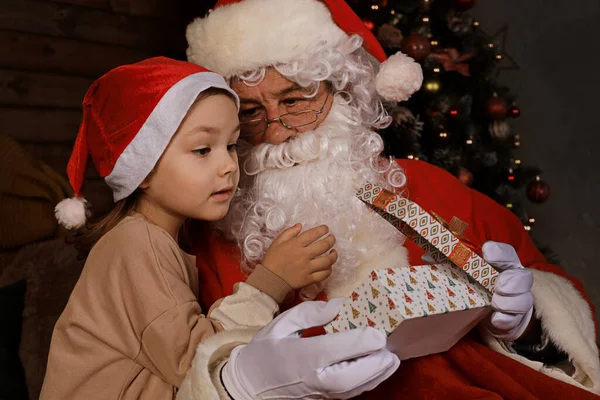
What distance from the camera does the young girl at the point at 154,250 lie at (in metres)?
1.29

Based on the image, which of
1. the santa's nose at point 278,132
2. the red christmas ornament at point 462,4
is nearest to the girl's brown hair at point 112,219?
the santa's nose at point 278,132

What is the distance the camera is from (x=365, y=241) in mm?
1715

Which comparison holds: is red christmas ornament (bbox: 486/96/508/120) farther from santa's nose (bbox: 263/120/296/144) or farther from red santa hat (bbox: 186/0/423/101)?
santa's nose (bbox: 263/120/296/144)

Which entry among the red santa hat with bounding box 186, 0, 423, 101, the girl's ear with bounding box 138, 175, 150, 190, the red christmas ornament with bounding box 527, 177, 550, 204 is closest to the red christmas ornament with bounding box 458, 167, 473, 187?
the red christmas ornament with bounding box 527, 177, 550, 204

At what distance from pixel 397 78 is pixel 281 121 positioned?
1.22 feet

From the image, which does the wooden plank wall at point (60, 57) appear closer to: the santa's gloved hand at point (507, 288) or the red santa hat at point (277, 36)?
the red santa hat at point (277, 36)

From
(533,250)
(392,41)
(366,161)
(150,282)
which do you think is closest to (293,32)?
(366,161)

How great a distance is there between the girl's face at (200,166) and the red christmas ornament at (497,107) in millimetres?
2077

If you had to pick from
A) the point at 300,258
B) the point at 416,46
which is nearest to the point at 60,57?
the point at 416,46

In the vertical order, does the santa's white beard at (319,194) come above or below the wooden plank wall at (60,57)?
above

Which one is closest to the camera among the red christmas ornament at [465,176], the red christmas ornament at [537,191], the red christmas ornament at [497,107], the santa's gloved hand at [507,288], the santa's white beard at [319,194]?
the santa's gloved hand at [507,288]

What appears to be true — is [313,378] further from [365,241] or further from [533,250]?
[533,250]

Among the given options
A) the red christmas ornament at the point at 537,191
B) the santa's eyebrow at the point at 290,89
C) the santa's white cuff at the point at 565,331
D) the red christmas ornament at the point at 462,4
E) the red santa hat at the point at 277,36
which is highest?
the red christmas ornament at the point at 462,4

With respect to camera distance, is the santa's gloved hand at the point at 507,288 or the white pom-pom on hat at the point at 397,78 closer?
the santa's gloved hand at the point at 507,288
